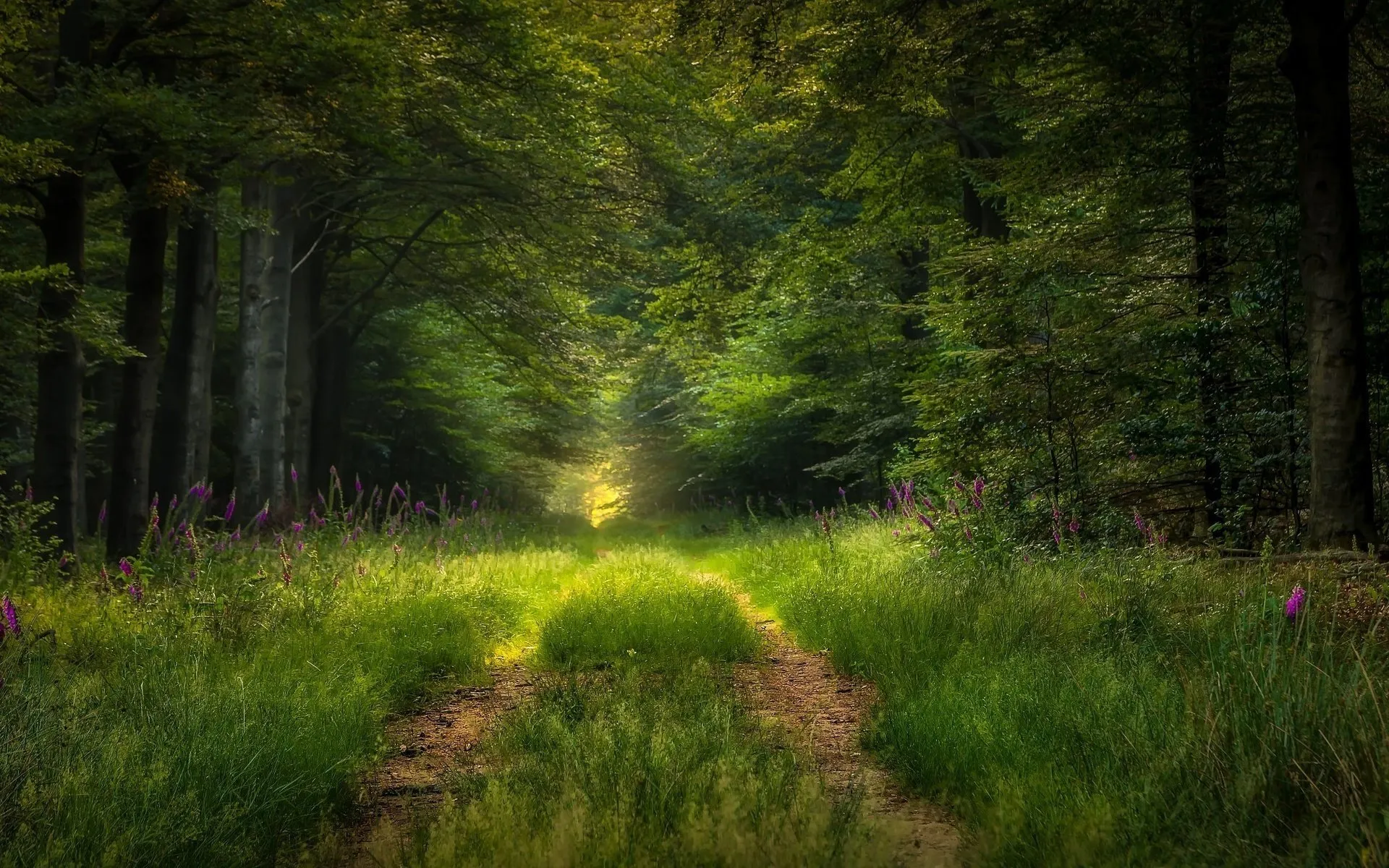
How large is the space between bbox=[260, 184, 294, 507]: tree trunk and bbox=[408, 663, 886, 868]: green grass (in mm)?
12438

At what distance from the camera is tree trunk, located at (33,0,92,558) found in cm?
1009

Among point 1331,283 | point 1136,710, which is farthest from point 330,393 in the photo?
point 1136,710

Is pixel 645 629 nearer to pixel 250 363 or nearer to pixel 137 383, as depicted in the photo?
pixel 137 383

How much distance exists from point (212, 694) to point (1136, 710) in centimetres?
435

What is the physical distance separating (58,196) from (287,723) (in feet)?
28.2

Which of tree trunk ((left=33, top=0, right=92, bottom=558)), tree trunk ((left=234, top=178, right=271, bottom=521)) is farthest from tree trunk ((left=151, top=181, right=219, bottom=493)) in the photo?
Answer: tree trunk ((left=234, top=178, right=271, bottom=521))

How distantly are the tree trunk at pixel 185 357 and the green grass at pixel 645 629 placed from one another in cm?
614

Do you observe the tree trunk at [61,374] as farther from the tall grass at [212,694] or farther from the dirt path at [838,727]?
the dirt path at [838,727]

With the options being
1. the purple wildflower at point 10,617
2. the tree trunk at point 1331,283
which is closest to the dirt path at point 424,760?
the purple wildflower at point 10,617

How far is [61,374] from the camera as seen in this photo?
34.7ft

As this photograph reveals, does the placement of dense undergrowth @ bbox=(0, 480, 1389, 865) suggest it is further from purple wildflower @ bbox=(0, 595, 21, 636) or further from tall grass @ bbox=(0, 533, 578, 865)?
purple wildflower @ bbox=(0, 595, 21, 636)

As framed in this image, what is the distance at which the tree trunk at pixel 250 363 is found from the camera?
14.9m

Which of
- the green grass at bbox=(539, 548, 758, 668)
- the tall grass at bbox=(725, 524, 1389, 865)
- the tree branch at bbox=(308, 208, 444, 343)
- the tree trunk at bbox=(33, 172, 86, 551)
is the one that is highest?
the tree branch at bbox=(308, 208, 444, 343)

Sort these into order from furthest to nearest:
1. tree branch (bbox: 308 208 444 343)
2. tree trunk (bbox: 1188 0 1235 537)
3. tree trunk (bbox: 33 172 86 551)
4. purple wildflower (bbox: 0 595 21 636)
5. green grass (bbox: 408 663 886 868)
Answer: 1. tree branch (bbox: 308 208 444 343)
2. tree trunk (bbox: 33 172 86 551)
3. tree trunk (bbox: 1188 0 1235 537)
4. purple wildflower (bbox: 0 595 21 636)
5. green grass (bbox: 408 663 886 868)
